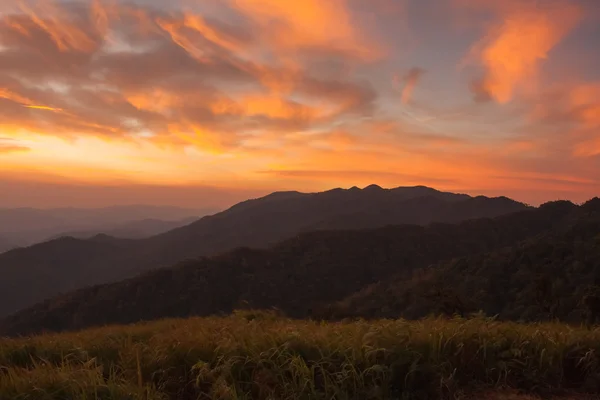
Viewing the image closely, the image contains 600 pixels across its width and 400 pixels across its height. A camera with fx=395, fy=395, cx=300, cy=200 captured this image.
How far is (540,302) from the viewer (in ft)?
75.9

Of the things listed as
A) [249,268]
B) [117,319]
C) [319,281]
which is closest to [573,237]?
[319,281]

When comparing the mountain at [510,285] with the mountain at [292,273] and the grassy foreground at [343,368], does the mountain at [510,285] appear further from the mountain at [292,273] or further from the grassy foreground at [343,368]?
the grassy foreground at [343,368]

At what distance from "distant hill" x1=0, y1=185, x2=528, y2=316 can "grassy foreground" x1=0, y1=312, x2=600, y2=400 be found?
93.2 metres

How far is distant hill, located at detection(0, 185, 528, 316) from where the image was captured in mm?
112812

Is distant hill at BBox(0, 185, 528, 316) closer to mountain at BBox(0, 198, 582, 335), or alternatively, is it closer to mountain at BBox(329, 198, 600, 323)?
mountain at BBox(0, 198, 582, 335)

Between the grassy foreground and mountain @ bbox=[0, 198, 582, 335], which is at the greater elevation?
the grassy foreground

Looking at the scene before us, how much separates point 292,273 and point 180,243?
90.9 m

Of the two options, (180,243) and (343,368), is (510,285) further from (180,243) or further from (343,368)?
(180,243)

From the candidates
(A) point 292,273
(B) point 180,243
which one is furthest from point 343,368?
(B) point 180,243

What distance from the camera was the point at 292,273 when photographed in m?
64.1

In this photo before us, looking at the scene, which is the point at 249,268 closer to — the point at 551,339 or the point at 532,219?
the point at 532,219

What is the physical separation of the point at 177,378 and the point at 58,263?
146 meters

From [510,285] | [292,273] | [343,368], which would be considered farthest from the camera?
[292,273]

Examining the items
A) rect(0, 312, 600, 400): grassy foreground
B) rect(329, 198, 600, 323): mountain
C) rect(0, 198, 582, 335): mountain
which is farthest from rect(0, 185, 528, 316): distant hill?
rect(0, 312, 600, 400): grassy foreground
